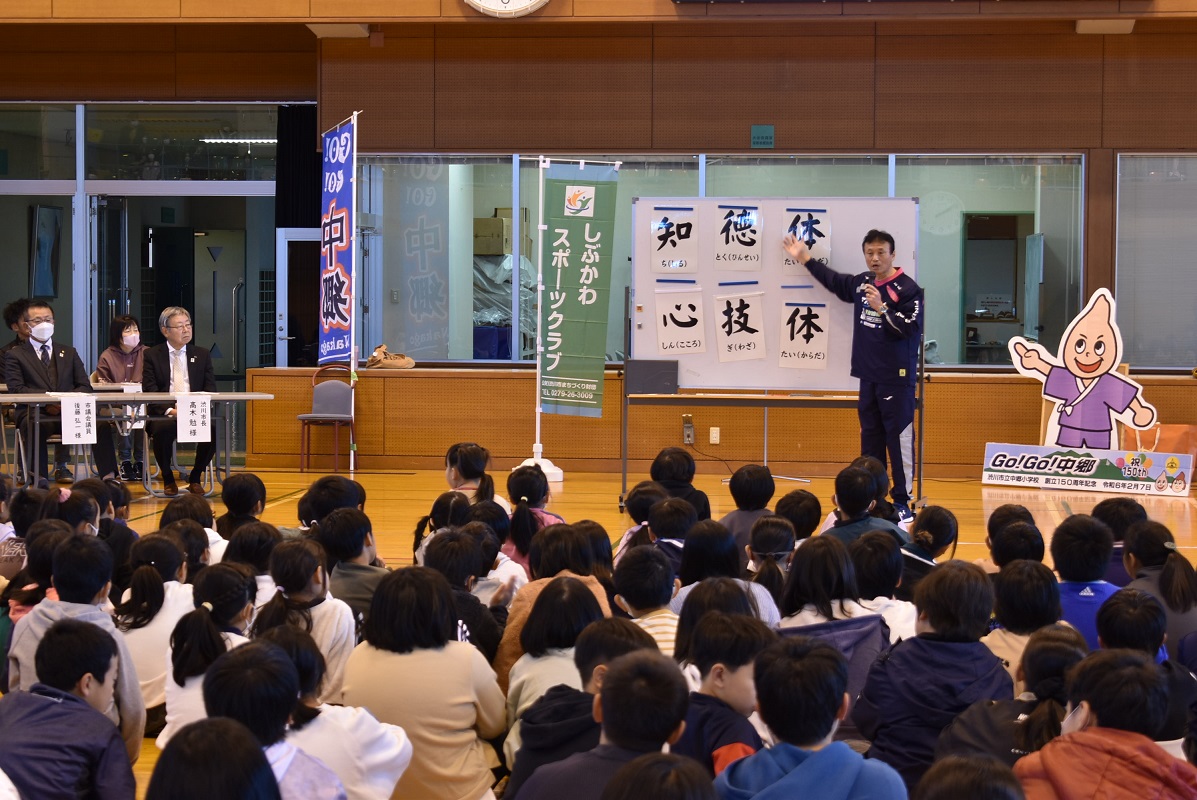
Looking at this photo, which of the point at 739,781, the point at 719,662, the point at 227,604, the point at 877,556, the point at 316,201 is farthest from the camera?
the point at 316,201

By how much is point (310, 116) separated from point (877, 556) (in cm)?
848

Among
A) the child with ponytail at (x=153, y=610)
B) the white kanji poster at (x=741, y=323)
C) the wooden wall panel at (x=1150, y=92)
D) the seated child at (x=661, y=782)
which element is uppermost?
the wooden wall panel at (x=1150, y=92)

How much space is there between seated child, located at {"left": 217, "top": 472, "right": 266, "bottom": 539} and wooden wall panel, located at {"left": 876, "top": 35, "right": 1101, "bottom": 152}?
6415 mm

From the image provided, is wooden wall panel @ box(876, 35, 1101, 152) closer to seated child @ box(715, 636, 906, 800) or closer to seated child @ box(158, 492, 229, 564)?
seated child @ box(158, 492, 229, 564)

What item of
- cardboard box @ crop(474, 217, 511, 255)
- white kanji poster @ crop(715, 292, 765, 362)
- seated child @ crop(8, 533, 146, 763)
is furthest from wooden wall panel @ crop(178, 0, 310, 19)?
seated child @ crop(8, 533, 146, 763)

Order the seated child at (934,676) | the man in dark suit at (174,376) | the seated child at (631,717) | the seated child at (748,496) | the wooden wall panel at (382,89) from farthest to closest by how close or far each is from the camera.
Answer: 1. the wooden wall panel at (382,89)
2. the man in dark suit at (174,376)
3. the seated child at (748,496)
4. the seated child at (934,676)
5. the seated child at (631,717)

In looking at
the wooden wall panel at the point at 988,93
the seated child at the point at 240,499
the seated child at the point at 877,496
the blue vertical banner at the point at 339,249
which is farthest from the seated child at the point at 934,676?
the wooden wall panel at the point at 988,93

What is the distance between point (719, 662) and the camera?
2.40 meters

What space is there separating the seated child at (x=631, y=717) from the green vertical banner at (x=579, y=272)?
662 centimetres

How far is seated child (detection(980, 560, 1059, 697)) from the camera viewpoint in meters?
2.96

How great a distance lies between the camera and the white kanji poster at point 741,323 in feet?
26.0

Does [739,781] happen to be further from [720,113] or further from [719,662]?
[720,113]

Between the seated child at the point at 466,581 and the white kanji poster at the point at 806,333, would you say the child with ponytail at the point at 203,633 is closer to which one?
the seated child at the point at 466,581

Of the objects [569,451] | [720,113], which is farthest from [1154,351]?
[569,451]
